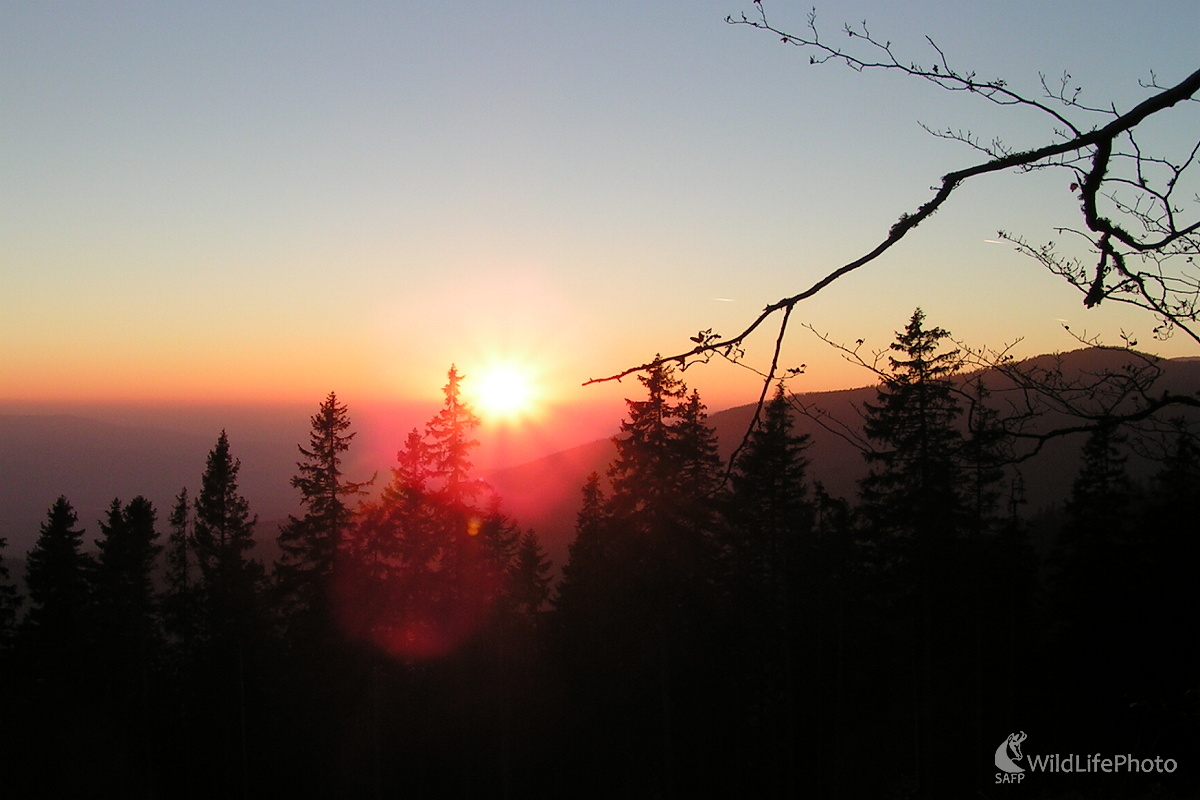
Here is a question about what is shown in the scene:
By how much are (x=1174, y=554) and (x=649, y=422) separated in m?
17.1

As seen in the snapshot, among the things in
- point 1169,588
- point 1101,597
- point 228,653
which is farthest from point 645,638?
point 228,653

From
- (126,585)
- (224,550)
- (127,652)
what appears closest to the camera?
(224,550)

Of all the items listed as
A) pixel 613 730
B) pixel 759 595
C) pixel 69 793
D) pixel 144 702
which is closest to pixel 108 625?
pixel 144 702

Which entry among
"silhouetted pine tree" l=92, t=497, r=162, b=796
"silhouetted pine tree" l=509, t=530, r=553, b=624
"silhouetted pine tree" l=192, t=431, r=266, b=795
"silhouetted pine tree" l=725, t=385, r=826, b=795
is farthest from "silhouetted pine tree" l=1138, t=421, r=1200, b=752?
"silhouetted pine tree" l=92, t=497, r=162, b=796

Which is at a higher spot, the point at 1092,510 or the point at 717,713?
the point at 1092,510

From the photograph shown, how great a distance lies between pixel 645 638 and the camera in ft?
72.6

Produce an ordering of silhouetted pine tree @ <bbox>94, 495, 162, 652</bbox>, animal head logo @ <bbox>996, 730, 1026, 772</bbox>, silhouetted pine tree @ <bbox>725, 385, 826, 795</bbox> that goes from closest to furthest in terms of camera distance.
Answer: animal head logo @ <bbox>996, 730, 1026, 772</bbox> → silhouetted pine tree @ <bbox>725, 385, 826, 795</bbox> → silhouetted pine tree @ <bbox>94, 495, 162, 652</bbox>

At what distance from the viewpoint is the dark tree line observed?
2084cm

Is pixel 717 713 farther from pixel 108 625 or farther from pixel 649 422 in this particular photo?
pixel 108 625

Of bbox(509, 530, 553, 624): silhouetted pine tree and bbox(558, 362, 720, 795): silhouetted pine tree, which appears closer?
bbox(558, 362, 720, 795): silhouetted pine tree

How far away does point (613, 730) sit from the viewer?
26.1 meters

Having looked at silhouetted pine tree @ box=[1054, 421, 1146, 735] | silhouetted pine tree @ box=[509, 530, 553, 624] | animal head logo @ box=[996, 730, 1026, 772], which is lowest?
animal head logo @ box=[996, 730, 1026, 772]

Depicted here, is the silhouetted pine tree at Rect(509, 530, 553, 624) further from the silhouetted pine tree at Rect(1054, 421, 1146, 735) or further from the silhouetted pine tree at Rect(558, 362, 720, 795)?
the silhouetted pine tree at Rect(1054, 421, 1146, 735)

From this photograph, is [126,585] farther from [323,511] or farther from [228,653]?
[323,511]
